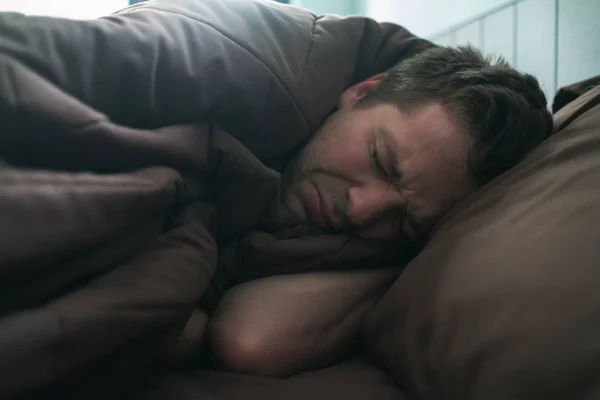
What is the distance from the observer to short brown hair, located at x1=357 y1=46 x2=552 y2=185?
28.7 inches

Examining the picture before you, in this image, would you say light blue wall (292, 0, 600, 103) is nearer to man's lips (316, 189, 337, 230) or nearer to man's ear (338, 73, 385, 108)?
man's ear (338, 73, 385, 108)

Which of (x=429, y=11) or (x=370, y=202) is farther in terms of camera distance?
(x=429, y=11)

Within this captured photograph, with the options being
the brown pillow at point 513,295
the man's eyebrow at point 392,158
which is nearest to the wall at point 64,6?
the man's eyebrow at point 392,158

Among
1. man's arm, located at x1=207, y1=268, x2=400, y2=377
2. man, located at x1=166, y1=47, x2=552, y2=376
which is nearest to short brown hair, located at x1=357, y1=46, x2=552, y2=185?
man, located at x1=166, y1=47, x2=552, y2=376

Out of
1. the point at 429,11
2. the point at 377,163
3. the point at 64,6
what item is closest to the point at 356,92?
the point at 377,163

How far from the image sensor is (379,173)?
0.77m

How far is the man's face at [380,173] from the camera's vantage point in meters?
0.74

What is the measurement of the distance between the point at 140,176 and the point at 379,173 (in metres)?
0.37

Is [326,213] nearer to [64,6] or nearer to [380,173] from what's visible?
[380,173]

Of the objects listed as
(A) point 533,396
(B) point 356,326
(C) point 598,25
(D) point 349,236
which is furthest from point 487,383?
(C) point 598,25

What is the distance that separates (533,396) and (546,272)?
4.2 inches

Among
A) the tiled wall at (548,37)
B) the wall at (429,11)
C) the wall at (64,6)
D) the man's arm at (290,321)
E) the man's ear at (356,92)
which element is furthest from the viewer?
the wall at (64,6)

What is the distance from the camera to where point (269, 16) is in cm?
78

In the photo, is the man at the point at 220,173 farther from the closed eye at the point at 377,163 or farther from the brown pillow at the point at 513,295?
the brown pillow at the point at 513,295
